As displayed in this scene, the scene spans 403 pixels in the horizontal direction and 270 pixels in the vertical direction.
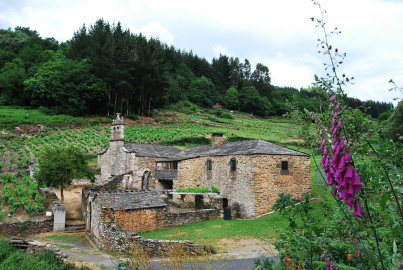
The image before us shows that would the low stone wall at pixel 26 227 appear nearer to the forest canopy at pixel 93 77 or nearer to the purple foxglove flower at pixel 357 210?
the purple foxglove flower at pixel 357 210

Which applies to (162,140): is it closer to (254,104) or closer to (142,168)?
(142,168)

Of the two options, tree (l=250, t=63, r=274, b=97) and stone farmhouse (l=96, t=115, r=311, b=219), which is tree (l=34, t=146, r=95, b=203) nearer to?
stone farmhouse (l=96, t=115, r=311, b=219)

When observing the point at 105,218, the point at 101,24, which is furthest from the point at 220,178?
the point at 101,24

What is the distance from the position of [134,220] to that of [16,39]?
293 ft

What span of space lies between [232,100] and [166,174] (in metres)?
64.6

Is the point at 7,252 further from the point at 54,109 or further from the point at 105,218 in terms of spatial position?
the point at 54,109

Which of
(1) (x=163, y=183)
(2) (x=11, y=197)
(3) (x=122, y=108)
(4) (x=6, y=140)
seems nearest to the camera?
(2) (x=11, y=197)

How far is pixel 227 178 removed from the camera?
20000 mm

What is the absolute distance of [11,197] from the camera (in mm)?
20500

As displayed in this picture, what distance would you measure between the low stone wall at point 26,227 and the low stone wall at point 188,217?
7.34 m

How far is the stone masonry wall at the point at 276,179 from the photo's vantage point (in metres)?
17.7

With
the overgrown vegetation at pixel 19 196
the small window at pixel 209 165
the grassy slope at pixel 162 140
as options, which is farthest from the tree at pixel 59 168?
the small window at pixel 209 165

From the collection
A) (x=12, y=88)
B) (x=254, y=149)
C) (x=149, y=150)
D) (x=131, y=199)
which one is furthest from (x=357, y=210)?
(x=12, y=88)

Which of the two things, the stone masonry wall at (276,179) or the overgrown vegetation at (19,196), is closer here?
the stone masonry wall at (276,179)
